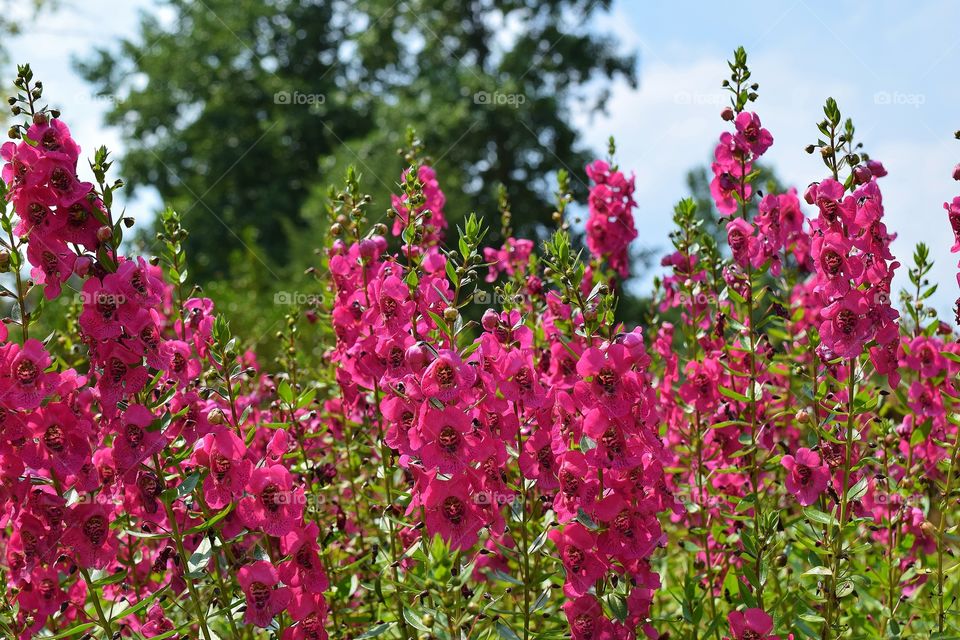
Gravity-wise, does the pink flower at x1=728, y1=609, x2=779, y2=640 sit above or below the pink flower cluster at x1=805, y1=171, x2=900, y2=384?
below

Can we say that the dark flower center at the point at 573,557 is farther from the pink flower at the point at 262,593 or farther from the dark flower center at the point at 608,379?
the pink flower at the point at 262,593

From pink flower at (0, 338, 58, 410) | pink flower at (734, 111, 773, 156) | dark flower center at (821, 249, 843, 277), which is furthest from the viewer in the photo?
pink flower at (734, 111, 773, 156)

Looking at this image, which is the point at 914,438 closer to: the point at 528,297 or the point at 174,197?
the point at 528,297

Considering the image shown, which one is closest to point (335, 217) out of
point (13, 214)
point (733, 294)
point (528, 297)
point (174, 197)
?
point (528, 297)

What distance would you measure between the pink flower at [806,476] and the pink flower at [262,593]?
5.53 feet

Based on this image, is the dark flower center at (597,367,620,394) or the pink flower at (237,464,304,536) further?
the pink flower at (237,464,304,536)

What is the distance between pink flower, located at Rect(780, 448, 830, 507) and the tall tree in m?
13.9

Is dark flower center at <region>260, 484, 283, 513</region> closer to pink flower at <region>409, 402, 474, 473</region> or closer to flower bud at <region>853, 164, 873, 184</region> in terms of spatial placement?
pink flower at <region>409, 402, 474, 473</region>

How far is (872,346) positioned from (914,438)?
18.3 inches

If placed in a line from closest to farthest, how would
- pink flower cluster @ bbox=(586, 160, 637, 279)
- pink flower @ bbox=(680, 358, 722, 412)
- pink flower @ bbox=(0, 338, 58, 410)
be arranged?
pink flower @ bbox=(0, 338, 58, 410), pink flower @ bbox=(680, 358, 722, 412), pink flower cluster @ bbox=(586, 160, 637, 279)

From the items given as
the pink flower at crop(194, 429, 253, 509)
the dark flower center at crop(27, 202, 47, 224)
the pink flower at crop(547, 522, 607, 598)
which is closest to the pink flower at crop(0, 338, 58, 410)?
the dark flower center at crop(27, 202, 47, 224)

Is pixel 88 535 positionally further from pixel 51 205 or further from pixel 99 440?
pixel 51 205

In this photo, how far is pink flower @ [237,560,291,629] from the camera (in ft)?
8.42

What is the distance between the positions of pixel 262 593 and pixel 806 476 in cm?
181
